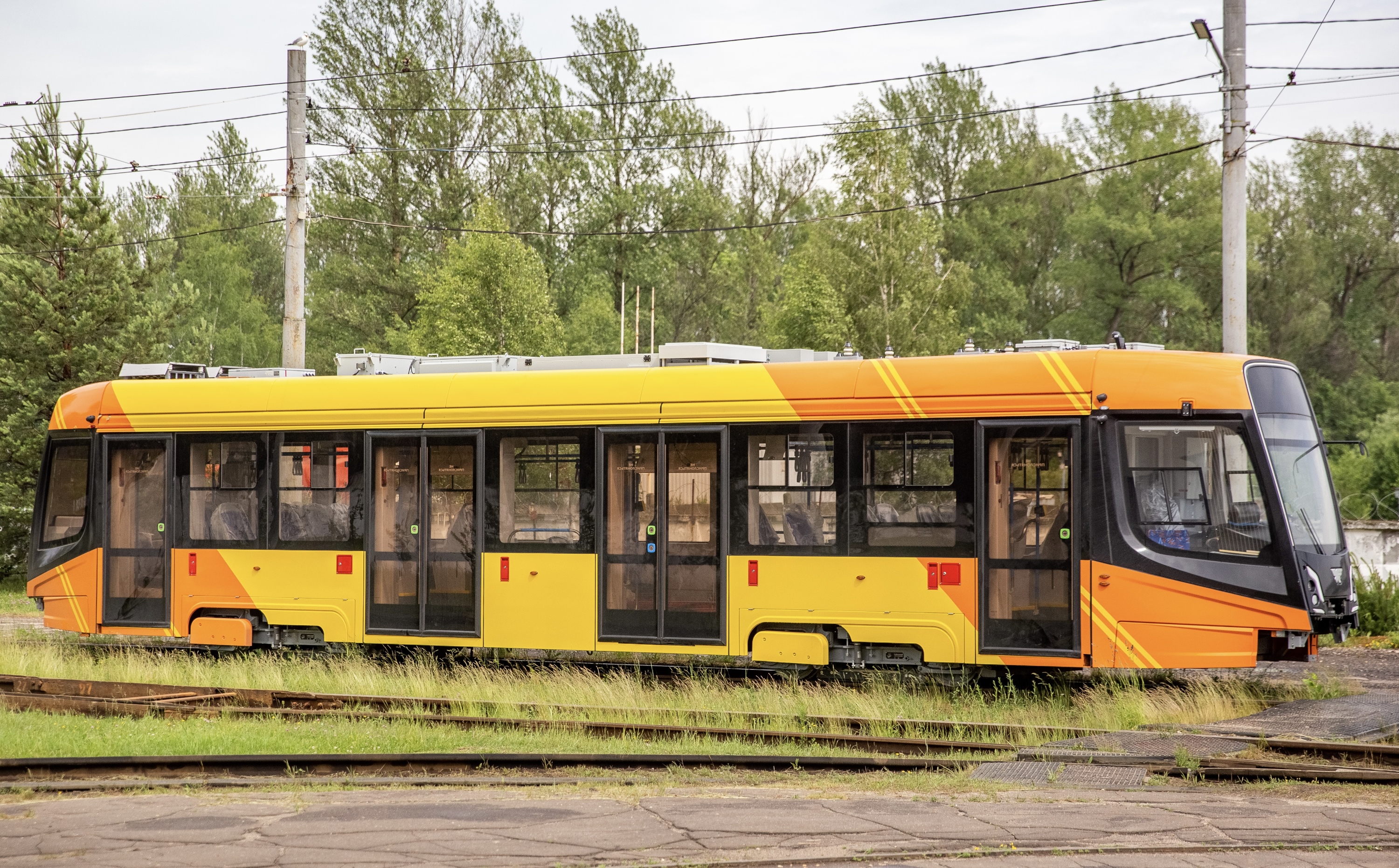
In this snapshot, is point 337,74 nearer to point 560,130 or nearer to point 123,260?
point 560,130

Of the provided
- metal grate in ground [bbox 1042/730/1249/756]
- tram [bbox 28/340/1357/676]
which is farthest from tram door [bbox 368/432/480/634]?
metal grate in ground [bbox 1042/730/1249/756]

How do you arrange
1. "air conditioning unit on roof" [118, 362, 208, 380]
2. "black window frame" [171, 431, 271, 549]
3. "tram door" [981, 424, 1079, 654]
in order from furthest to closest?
"air conditioning unit on roof" [118, 362, 208, 380], "black window frame" [171, 431, 271, 549], "tram door" [981, 424, 1079, 654]

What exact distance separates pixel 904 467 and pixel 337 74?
117 ft

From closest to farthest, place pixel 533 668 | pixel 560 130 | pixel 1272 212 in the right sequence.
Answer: pixel 533 668 < pixel 560 130 < pixel 1272 212

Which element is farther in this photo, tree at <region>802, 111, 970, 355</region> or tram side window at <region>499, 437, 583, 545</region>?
tree at <region>802, 111, 970, 355</region>

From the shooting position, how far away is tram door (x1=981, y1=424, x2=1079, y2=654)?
11.8 m

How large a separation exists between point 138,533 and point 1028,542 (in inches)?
394

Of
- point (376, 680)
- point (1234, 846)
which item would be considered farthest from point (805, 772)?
point (376, 680)

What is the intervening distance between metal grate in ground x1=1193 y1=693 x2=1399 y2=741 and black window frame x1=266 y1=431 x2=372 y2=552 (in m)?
8.63

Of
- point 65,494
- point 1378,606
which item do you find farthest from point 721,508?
point 1378,606

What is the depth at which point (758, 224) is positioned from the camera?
1987 inches

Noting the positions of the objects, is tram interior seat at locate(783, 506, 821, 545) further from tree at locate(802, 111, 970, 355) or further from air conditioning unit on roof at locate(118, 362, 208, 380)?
tree at locate(802, 111, 970, 355)

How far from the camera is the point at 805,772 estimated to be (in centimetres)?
907

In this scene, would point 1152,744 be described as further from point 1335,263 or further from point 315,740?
point 1335,263
